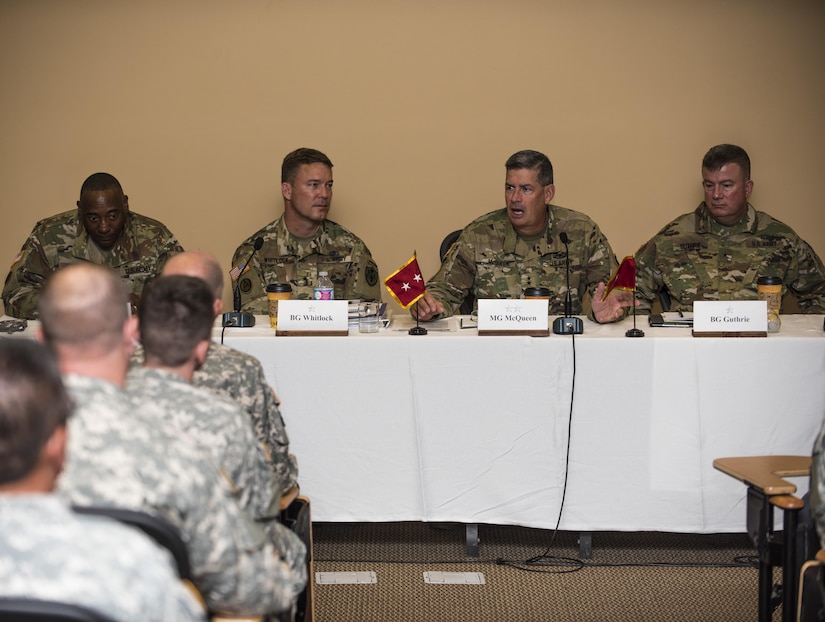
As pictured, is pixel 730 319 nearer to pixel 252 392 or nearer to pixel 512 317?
pixel 512 317

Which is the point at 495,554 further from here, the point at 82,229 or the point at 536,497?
the point at 82,229

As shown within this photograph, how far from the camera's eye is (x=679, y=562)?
3.34m

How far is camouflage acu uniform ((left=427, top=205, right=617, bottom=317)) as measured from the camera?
421 centimetres

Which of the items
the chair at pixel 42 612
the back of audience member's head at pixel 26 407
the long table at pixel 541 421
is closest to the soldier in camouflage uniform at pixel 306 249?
the long table at pixel 541 421

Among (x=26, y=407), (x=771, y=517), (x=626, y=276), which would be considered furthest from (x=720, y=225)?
(x=26, y=407)

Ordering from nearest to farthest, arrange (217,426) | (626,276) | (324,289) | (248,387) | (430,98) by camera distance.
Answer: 1. (217,426)
2. (248,387)
3. (626,276)
4. (324,289)
5. (430,98)

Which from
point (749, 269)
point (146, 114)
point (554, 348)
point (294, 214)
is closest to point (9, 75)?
point (146, 114)

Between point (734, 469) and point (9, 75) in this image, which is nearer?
point (734, 469)

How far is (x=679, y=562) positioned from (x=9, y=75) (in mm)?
4117

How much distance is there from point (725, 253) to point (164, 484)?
3.45 m

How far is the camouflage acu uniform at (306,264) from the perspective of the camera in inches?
171

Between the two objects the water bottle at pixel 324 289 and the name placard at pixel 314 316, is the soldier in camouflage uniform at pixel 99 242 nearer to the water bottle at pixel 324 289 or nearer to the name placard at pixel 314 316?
the water bottle at pixel 324 289

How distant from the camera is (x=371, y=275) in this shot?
4441mm

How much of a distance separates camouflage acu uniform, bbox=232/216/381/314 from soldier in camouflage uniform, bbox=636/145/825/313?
1.24 metres
